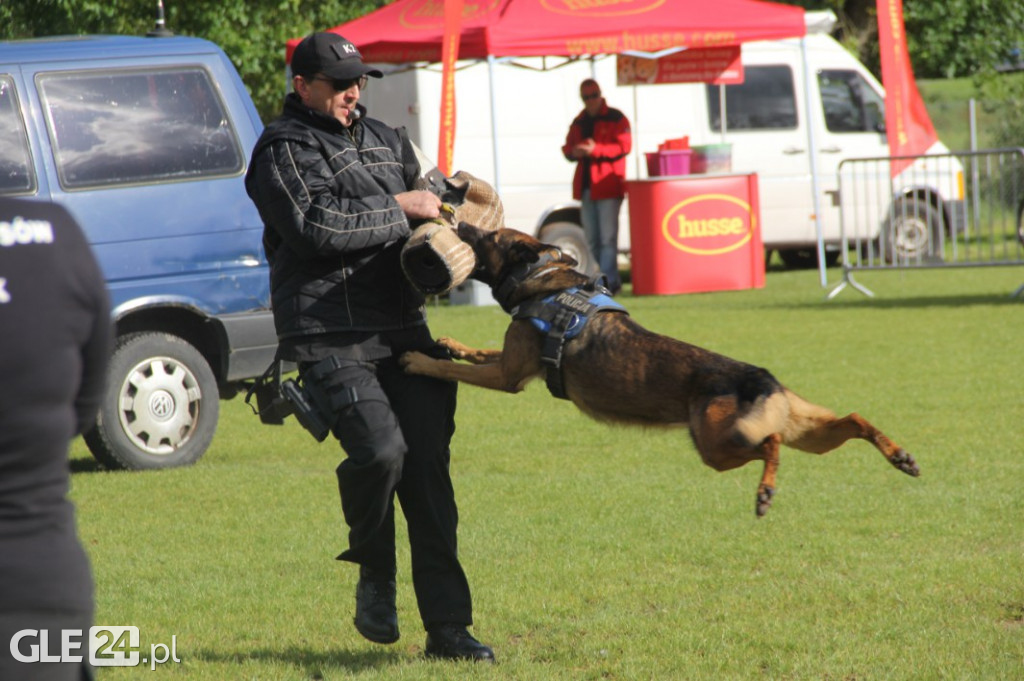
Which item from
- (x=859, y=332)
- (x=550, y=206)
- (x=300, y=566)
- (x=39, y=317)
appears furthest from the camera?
(x=550, y=206)

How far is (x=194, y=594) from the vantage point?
5113mm

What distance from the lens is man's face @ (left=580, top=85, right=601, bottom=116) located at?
567 inches

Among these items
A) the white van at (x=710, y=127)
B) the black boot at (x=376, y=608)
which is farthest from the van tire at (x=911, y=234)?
the black boot at (x=376, y=608)

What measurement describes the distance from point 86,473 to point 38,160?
1761 mm

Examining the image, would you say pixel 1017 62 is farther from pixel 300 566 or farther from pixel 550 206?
pixel 300 566

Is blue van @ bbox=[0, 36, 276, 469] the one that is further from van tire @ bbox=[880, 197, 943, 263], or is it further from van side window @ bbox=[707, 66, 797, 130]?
van side window @ bbox=[707, 66, 797, 130]

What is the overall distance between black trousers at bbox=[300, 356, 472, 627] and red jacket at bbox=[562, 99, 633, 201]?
10.4 meters

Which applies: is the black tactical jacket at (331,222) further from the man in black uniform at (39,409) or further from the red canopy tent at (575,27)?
the red canopy tent at (575,27)

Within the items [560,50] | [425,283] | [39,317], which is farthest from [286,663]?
[560,50]

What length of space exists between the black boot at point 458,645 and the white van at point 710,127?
35.6ft

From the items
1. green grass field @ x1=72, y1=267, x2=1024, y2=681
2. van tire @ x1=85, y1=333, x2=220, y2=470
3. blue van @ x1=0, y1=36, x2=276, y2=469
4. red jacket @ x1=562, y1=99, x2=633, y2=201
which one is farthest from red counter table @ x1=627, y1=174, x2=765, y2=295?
van tire @ x1=85, y1=333, x2=220, y2=470

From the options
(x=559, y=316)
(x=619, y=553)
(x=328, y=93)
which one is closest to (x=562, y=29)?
(x=619, y=553)

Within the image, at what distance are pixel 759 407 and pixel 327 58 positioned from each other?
1.72m

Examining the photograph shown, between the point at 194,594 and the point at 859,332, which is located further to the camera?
the point at 859,332
